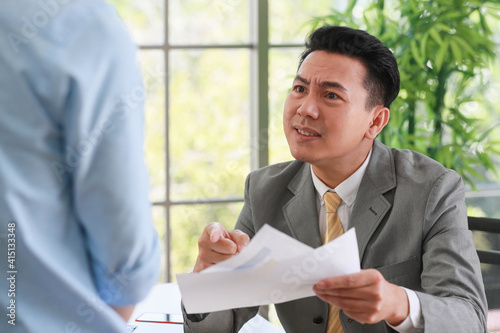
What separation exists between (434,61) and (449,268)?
1.76m

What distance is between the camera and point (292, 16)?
3.23m

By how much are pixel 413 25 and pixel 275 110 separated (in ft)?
2.83

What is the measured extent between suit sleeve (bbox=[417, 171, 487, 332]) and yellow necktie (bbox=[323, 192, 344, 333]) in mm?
260

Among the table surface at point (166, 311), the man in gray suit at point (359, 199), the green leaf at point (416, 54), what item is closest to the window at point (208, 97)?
the green leaf at point (416, 54)

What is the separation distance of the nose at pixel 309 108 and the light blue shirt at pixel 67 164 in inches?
33.7

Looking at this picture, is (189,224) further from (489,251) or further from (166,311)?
(489,251)

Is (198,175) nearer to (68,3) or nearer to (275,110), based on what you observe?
(275,110)

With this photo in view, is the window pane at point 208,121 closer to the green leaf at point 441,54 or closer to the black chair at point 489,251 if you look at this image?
the green leaf at point 441,54

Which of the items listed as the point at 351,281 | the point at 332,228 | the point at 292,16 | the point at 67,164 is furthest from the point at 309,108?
the point at 292,16

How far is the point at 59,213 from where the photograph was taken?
2.85 ft

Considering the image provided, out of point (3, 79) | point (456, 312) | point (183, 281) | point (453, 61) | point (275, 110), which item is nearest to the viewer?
point (3, 79)

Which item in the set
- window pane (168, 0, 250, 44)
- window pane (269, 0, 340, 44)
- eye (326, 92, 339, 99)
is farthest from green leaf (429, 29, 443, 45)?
eye (326, 92, 339, 99)

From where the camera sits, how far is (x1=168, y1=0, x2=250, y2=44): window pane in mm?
3127

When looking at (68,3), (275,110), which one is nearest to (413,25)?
(275,110)
